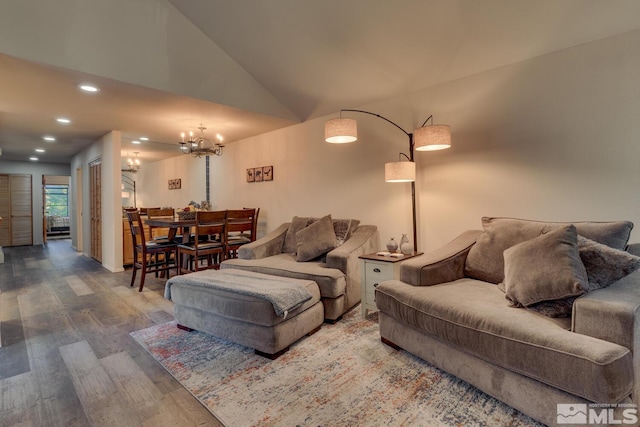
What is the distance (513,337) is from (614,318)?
0.39 m

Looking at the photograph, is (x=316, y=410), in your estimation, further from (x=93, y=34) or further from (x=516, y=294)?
(x=93, y=34)

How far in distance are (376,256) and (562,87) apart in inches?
76.0

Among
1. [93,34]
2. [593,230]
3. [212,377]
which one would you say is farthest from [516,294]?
[93,34]

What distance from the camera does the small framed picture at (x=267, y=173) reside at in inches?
190

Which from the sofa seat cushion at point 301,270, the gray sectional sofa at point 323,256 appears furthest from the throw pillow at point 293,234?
the sofa seat cushion at point 301,270

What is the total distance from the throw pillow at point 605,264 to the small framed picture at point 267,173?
153 inches

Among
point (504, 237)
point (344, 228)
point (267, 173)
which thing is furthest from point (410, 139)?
point (267, 173)

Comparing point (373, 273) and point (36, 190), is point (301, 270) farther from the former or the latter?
point (36, 190)

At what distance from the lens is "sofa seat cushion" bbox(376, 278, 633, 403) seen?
1.24m

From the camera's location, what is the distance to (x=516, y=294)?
178 cm

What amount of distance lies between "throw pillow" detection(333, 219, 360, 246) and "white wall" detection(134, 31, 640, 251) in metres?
0.26

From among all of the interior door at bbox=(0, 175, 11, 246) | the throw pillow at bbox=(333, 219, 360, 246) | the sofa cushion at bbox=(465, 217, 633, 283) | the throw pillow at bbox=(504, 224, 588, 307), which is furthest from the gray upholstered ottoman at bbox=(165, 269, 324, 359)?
the interior door at bbox=(0, 175, 11, 246)

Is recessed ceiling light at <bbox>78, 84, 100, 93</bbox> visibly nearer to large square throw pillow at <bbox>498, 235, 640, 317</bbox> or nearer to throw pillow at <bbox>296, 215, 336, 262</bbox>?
throw pillow at <bbox>296, 215, 336, 262</bbox>

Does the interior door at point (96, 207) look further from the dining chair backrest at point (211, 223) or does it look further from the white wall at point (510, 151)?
the white wall at point (510, 151)
